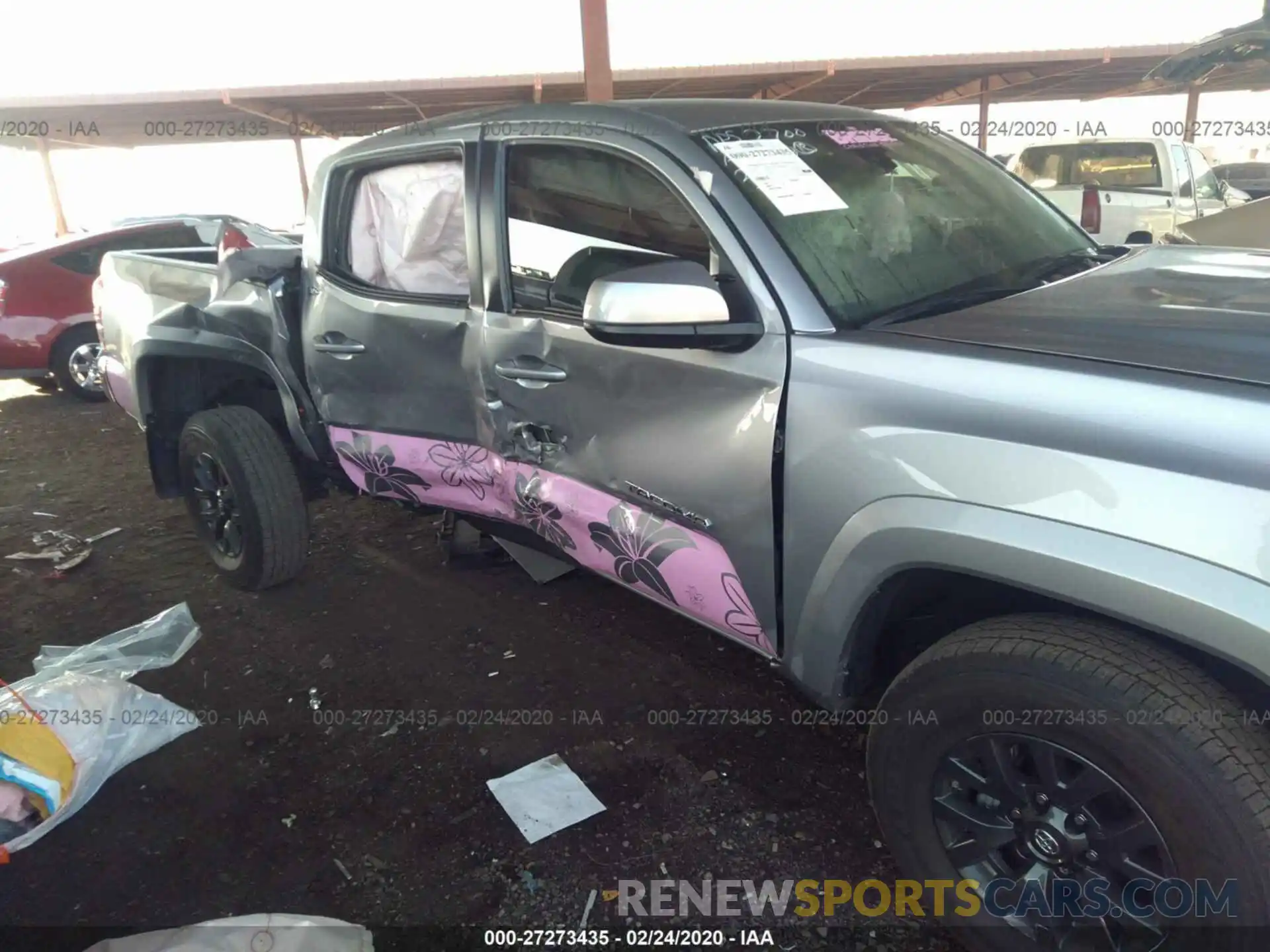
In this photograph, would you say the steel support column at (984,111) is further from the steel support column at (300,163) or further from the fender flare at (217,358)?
the fender flare at (217,358)

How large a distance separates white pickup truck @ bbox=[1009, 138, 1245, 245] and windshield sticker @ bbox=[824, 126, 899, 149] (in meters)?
7.29

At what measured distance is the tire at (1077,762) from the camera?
1.39 metres

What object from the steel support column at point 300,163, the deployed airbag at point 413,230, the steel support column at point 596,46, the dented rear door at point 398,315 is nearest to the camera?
the dented rear door at point 398,315

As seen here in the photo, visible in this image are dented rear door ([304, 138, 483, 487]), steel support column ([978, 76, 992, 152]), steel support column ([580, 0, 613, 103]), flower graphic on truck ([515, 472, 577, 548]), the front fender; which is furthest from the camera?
steel support column ([978, 76, 992, 152])

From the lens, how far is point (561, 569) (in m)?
3.42

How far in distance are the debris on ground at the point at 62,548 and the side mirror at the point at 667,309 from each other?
3.46m

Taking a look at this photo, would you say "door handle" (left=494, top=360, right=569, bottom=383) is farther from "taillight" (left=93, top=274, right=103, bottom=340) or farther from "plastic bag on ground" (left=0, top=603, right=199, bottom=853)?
"taillight" (left=93, top=274, right=103, bottom=340)

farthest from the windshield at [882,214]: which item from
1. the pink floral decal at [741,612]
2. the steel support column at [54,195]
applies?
the steel support column at [54,195]

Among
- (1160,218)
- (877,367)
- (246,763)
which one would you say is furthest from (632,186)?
(1160,218)

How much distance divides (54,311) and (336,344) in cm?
561

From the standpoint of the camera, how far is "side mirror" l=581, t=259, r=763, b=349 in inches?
73.4

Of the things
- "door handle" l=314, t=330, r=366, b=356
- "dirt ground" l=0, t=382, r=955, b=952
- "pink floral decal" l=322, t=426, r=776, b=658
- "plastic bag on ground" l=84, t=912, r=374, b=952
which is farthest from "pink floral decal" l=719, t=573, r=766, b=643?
"door handle" l=314, t=330, r=366, b=356

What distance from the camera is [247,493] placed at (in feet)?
11.3

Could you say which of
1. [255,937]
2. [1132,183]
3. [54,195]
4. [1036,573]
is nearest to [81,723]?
[255,937]
